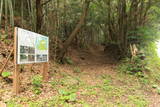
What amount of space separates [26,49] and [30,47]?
0.19 m

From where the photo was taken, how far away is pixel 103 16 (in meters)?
9.33

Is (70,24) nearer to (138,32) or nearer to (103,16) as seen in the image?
(103,16)

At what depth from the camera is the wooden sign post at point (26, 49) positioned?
300cm

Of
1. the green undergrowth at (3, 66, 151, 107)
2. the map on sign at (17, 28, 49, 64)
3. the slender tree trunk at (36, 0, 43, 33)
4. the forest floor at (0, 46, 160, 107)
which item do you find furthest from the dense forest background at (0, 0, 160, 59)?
the green undergrowth at (3, 66, 151, 107)

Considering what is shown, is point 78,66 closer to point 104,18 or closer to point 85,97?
point 85,97

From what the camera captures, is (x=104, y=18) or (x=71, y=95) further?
(x=104, y=18)

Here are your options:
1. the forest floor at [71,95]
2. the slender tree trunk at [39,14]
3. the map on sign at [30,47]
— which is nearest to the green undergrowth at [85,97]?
the forest floor at [71,95]

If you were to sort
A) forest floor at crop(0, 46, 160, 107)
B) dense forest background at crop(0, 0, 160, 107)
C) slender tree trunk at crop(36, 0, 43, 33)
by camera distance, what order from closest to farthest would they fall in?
1. forest floor at crop(0, 46, 160, 107)
2. dense forest background at crop(0, 0, 160, 107)
3. slender tree trunk at crop(36, 0, 43, 33)

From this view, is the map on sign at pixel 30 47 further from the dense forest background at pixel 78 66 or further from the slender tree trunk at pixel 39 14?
the slender tree trunk at pixel 39 14

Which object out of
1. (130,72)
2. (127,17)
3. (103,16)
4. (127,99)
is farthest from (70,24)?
(127,99)

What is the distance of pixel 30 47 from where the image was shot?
137 inches

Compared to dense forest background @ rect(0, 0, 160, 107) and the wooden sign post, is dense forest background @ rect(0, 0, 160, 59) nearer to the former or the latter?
dense forest background @ rect(0, 0, 160, 107)

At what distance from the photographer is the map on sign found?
10.1 feet

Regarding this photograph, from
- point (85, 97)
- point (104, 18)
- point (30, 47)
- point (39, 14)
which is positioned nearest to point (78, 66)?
point (39, 14)
